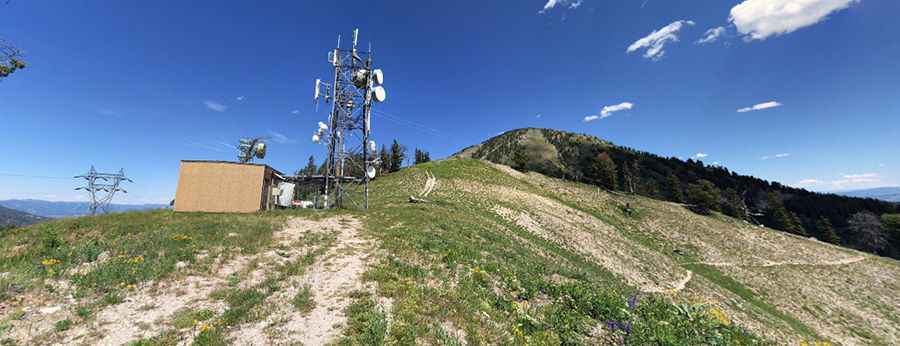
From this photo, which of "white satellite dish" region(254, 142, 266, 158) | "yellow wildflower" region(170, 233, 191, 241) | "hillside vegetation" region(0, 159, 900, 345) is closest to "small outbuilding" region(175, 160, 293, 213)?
"hillside vegetation" region(0, 159, 900, 345)

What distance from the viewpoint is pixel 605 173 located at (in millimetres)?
94625

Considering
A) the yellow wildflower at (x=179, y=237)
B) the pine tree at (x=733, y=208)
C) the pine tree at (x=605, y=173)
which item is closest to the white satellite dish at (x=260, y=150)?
the yellow wildflower at (x=179, y=237)

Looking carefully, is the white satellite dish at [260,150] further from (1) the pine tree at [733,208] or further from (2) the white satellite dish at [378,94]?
(1) the pine tree at [733,208]

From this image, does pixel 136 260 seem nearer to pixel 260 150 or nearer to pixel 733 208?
pixel 260 150

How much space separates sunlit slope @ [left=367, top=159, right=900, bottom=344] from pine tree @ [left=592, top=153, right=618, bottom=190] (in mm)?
34555

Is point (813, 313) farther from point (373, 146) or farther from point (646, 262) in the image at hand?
point (373, 146)

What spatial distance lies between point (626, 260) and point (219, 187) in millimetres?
33494

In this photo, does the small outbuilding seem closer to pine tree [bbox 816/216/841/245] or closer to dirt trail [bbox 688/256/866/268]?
dirt trail [bbox 688/256/866/268]

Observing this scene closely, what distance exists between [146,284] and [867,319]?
51782 mm

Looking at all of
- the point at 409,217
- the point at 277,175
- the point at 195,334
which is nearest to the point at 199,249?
the point at 195,334

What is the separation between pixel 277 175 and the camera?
1105 inches

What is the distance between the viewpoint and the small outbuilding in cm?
2242

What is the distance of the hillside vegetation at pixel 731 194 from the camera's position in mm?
85625

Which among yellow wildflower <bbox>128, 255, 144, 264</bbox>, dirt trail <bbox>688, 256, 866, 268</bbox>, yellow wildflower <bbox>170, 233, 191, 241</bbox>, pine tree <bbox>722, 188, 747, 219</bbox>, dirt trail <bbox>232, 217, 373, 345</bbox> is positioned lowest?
dirt trail <bbox>688, 256, 866, 268</bbox>
